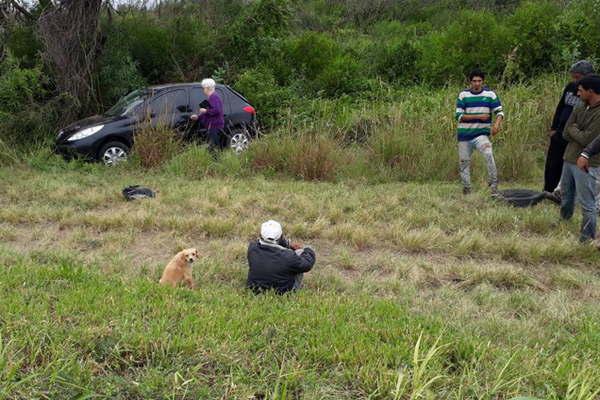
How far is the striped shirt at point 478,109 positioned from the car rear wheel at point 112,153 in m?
5.98

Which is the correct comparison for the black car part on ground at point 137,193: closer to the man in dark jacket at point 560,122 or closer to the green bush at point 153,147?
the green bush at point 153,147

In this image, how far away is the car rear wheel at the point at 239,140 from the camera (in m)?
10.4

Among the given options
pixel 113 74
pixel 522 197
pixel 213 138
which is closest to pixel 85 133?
pixel 213 138

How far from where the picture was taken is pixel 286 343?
3.09 metres

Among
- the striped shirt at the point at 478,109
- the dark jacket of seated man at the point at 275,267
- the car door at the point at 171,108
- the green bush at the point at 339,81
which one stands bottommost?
the dark jacket of seated man at the point at 275,267

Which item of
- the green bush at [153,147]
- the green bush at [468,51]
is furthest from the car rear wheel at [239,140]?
the green bush at [468,51]

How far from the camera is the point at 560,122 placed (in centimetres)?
698

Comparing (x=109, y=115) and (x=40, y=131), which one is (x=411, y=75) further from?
(x=40, y=131)

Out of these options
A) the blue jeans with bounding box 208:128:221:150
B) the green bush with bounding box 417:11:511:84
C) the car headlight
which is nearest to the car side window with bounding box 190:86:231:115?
the blue jeans with bounding box 208:128:221:150

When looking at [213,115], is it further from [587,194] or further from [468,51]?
[468,51]

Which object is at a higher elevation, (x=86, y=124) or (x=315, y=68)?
(x=315, y=68)

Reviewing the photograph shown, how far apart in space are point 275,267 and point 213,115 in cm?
591

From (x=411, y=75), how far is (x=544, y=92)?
573cm

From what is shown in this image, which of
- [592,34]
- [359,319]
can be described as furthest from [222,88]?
[592,34]
